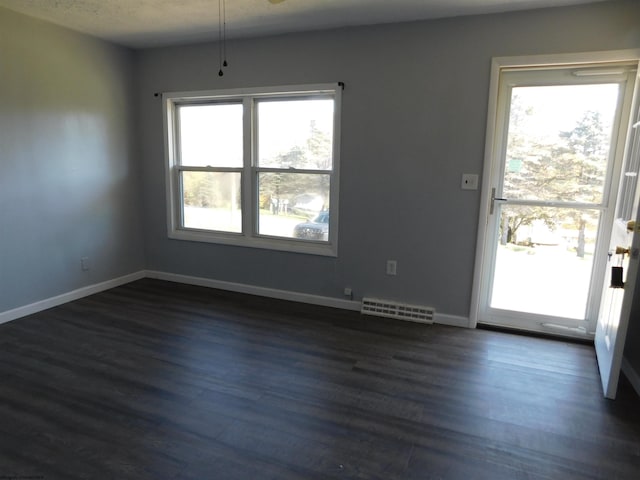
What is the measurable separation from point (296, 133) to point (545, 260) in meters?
2.40

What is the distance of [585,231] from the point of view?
A: 9.92 ft

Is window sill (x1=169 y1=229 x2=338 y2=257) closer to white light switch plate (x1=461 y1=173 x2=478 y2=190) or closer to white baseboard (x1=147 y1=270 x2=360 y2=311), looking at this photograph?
white baseboard (x1=147 y1=270 x2=360 y2=311)

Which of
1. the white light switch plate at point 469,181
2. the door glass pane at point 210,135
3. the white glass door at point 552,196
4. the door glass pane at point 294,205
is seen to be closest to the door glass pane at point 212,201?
the door glass pane at point 210,135

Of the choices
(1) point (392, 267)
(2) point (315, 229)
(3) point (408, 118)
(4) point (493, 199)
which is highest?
(3) point (408, 118)

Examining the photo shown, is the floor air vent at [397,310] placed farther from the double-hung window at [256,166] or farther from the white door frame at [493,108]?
the double-hung window at [256,166]

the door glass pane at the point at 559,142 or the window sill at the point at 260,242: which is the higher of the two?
the door glass pane at the point at 559,142

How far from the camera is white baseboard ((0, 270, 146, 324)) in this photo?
3330mm

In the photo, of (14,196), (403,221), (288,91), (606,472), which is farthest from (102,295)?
(606,472)

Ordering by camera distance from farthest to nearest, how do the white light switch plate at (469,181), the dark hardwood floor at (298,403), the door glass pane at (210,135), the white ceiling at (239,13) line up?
the door glass pane at (210,135)
the white light switch plate at (469,181)
the white ceiling at (239,13)
the dark hardwood floor at (298,403)

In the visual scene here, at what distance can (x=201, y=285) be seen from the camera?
14.3ft

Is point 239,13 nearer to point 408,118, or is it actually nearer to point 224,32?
point 224,32

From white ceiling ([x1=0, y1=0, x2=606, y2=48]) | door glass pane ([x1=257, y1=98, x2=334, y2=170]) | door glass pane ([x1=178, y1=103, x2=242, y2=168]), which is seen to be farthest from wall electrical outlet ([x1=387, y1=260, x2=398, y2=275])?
white ceiling ([x1=0, y1=0, x2=606, y2=48])

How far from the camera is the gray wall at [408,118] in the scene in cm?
292

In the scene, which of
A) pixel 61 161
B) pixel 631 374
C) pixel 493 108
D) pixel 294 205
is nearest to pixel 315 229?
pixel 294 205
